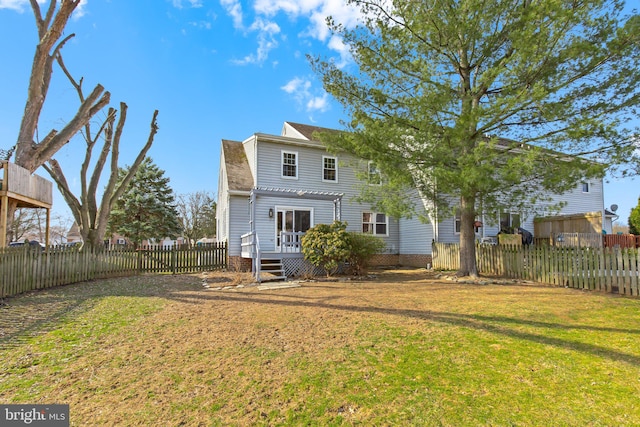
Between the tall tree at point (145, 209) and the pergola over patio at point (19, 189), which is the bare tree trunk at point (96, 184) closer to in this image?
the pergola over patio at point (19, 189)

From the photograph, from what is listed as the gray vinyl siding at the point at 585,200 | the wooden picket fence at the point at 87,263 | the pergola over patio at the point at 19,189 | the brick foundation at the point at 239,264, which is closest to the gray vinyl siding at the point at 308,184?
the brick foundation at the point at 239,264

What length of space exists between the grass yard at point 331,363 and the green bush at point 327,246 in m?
5.00

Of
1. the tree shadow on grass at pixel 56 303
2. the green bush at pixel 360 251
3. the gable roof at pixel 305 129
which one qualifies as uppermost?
the gable roof at pixel 305 129

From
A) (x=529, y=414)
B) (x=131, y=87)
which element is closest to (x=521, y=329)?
(x=529, y=414)

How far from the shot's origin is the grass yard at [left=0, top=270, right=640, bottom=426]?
120 inches

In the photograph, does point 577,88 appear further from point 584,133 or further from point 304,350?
point 304,350

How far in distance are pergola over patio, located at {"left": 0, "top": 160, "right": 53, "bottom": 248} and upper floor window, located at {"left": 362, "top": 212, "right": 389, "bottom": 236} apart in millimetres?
14264

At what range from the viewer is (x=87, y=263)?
12328 mm

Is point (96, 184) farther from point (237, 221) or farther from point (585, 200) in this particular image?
point (585, 200)

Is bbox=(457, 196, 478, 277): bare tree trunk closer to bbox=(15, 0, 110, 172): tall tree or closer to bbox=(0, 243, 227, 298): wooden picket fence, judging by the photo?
bbox=(0, 243, 227, 298): wooden picket fence

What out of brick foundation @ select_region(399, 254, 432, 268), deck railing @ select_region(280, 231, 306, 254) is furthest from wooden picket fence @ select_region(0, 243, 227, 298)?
brick foundation @ select_region(399, 254, 432, 268)

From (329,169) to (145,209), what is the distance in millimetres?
18725

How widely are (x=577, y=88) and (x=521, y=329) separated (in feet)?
26.8

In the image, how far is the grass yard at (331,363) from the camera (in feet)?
10.0
